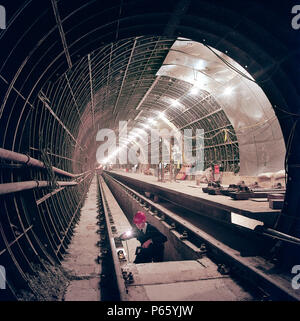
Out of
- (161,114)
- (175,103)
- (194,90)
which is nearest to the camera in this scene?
(194,90)

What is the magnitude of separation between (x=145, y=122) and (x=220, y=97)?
15.8 meters

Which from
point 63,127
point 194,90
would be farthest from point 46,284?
point 194,90

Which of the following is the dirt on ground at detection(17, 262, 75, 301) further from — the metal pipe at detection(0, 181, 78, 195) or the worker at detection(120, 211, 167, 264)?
the worker at detection(120, 211, 167, 264)

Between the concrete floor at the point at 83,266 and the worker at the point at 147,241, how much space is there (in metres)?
0.97

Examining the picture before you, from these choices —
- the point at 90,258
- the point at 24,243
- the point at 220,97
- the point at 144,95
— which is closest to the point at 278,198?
the point at 90,258

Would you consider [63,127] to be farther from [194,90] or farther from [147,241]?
[194,90]

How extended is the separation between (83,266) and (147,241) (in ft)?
5.10

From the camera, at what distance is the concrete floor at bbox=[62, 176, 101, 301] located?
376cm

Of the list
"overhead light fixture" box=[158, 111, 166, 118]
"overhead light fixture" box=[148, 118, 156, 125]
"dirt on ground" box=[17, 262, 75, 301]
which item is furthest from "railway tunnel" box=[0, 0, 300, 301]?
"overhead light fixture" box=[148, 118, 156, 125]

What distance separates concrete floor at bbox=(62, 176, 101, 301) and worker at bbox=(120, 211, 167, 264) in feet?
3.19

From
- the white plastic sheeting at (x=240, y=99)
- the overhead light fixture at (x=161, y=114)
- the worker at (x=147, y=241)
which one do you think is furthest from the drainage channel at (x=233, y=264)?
the overhead light fixture at (x=161, y=114)

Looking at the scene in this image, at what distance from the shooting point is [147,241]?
5.50 meters

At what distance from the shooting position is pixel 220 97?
1745 cm
